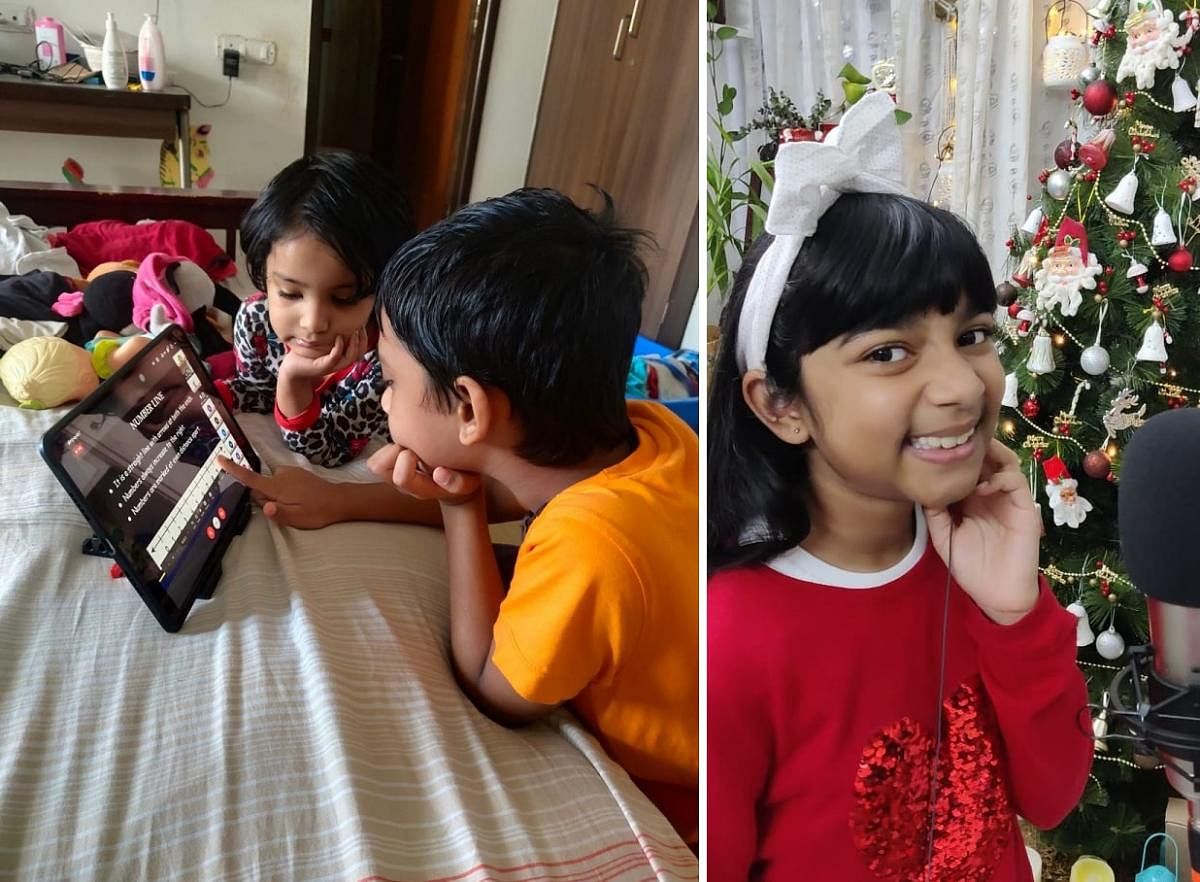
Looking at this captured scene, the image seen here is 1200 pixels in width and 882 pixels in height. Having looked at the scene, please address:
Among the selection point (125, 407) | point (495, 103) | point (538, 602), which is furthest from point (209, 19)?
point (538, 602)

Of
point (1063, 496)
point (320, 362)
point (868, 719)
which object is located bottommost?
point (320, 362)

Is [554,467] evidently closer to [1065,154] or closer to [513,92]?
[1065,154]

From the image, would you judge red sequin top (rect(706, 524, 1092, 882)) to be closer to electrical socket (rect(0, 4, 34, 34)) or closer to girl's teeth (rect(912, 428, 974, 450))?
girl's teeth (rect(912, 428, 974, 450))

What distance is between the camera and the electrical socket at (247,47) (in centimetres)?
243

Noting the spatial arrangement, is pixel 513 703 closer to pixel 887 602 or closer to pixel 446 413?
pixel 446 413

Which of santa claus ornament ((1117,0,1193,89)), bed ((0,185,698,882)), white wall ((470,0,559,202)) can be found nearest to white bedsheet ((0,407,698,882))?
bed ((0,185,698,882))

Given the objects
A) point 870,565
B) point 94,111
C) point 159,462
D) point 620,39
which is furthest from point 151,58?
point 870,565

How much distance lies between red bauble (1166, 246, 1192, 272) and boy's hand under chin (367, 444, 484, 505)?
0.52 metres

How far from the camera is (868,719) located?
47 cm

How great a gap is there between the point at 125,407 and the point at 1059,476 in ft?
2.52

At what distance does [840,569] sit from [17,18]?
8.65 feet

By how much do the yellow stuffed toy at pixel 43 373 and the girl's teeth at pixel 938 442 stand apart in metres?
1.08

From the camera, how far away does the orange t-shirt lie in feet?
2.15

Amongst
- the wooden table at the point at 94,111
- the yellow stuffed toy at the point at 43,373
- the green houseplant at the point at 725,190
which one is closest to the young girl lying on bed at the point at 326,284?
the yellow stuffed toy at the point at 43,373
